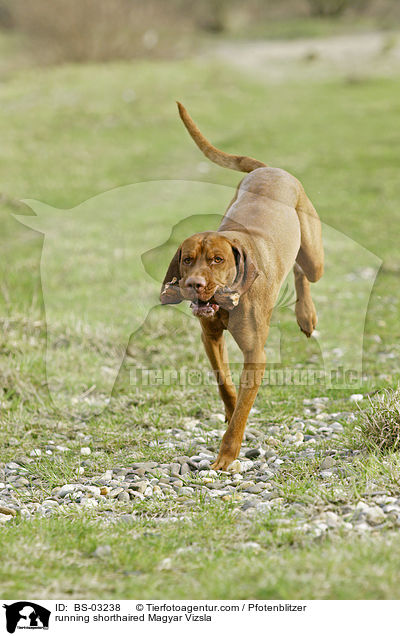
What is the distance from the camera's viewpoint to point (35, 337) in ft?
26.3

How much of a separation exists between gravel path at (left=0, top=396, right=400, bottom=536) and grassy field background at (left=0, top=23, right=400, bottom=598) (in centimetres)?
10

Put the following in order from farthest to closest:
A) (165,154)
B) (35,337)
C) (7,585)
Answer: (165,154)
(35,337)
(7,585)

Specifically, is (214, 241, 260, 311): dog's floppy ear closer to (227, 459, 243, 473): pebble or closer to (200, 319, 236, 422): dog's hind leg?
(200, 319, 236, 422): dog's hind leg

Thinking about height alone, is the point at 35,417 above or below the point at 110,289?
below

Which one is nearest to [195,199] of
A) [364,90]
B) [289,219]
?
[289,219]

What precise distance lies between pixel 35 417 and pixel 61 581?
3.05 metres

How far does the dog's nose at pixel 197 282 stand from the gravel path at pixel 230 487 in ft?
4.24

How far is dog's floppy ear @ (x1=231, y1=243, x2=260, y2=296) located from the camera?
174 inches

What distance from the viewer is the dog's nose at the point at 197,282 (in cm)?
412

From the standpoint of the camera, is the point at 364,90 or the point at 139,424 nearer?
the point at 139,424
